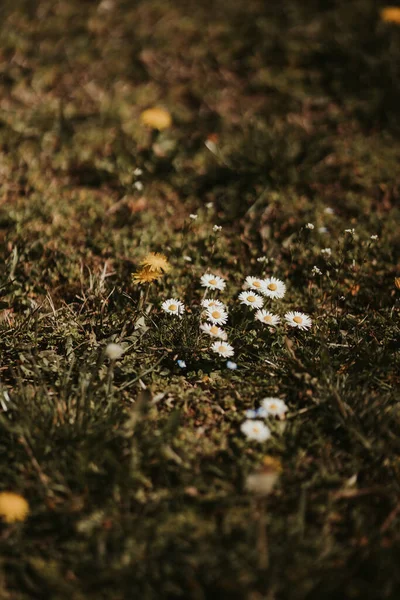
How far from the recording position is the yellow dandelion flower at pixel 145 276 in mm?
2502

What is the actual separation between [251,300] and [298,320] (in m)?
0.23

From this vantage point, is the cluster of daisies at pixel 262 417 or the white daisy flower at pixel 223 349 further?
the white daisy flower at pixel 223 349

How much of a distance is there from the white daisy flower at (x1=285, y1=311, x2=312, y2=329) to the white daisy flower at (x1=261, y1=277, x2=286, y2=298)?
0.11 m

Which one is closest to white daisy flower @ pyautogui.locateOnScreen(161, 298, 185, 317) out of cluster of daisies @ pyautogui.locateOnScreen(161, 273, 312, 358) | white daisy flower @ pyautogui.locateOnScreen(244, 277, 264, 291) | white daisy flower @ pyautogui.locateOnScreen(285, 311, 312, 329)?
cluster of daisies @ pyautogui.locateOnScreen(161, 273, 312, 358)

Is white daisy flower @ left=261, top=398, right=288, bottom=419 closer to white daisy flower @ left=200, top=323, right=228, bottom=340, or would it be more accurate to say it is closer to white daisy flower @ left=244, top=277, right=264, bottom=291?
white daisy flower @ left=200, top=323, right=228, bottom=340

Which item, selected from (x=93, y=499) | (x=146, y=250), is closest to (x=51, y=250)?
(x=146, y=250)

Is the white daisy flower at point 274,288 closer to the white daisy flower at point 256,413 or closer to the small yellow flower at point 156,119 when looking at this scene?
the white daisy flower at point 256,413

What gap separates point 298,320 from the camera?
7.96ft

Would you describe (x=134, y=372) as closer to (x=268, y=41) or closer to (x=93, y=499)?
(x=93, y=499)

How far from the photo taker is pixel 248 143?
11.7 feet

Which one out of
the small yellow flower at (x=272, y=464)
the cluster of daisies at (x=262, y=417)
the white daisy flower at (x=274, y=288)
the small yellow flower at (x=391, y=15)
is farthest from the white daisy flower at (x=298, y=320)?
the small yellow flower at (x=391, y=15)

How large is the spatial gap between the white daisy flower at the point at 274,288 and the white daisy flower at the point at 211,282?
208 millimetres

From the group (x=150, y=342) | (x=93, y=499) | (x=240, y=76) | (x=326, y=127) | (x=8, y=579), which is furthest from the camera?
(x=240, y=76)

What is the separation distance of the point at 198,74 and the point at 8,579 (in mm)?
3845
